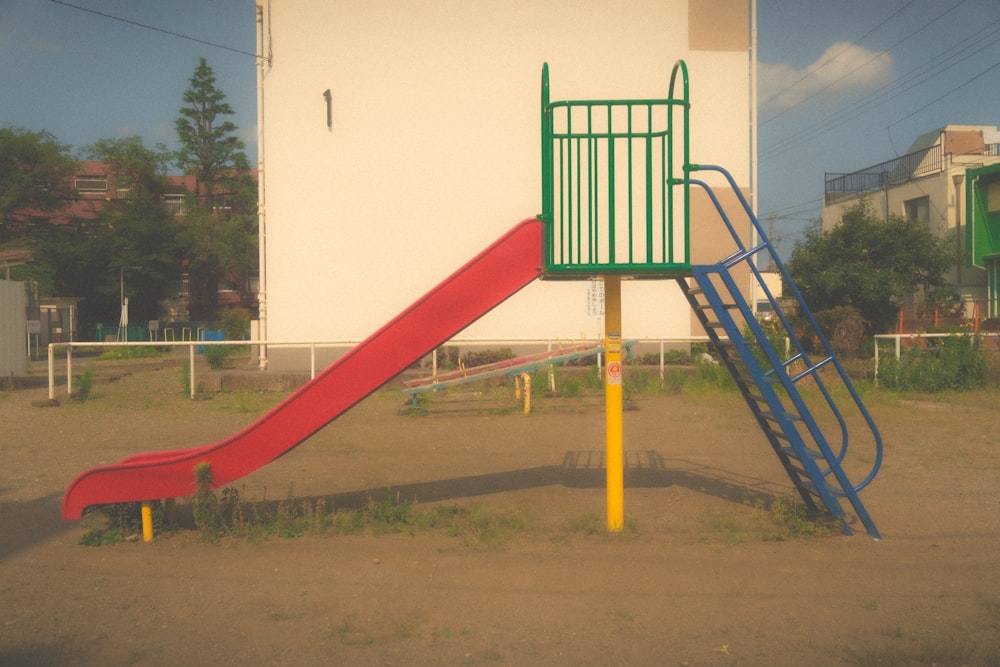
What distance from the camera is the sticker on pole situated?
6.11 metres

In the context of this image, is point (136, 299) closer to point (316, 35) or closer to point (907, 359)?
point (316, 35)

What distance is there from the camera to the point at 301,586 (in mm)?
5070

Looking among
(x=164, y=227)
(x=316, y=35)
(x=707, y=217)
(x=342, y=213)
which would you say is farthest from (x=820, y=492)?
(x=164, y=227)

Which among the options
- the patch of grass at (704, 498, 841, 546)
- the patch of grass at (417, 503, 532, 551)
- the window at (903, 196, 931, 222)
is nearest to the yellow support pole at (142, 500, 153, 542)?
the patch of grass at (417, 503, 532, 551)

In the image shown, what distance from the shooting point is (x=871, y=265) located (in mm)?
25453

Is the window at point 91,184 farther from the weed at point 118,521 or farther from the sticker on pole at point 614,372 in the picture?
the sticker on pole at point 614,372

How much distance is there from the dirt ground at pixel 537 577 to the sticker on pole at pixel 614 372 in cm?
119

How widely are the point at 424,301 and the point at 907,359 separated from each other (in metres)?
12.5

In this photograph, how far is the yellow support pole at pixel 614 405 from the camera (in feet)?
20.0

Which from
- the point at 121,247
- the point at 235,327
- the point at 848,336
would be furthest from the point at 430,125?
the point at 121,247

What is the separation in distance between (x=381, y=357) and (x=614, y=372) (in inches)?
70.2

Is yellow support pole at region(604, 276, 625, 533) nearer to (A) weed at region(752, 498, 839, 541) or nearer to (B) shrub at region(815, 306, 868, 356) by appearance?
(A) weed at region(752, 498, 839, 541)

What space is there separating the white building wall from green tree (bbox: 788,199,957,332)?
6605 mm

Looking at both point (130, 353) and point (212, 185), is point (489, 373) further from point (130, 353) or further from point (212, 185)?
point (212, 185)
